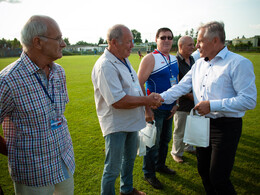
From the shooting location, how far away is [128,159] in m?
2.89

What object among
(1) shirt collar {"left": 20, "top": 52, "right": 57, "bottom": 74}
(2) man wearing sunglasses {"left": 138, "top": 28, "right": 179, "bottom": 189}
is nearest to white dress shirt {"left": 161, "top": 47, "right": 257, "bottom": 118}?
(2) man wearing sunglasses {"left": 138, "top": 28, "right": 179, "bottom": 189}

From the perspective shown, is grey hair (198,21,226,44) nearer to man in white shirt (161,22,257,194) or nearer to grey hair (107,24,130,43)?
man in white shirt (161,22,257,194)

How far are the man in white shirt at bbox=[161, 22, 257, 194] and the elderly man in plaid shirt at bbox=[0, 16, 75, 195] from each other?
1.72 metres

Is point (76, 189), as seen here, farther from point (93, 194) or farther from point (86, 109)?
point (86, 109)

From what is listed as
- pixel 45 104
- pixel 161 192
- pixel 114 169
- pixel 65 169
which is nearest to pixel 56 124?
pixel 45 104

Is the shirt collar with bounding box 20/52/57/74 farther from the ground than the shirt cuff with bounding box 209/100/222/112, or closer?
farther from the ground

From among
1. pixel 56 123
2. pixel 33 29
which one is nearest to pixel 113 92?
pixel 56 123

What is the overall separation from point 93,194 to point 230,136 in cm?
232

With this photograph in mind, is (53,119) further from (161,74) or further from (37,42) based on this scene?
(161,74)

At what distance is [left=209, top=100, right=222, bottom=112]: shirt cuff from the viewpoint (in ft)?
7.06

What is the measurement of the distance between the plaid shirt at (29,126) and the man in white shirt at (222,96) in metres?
1.73

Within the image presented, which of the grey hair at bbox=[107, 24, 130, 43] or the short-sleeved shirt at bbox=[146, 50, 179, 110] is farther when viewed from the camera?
the short-sleeved shirt at bbox=[146, 50, 179, 110]

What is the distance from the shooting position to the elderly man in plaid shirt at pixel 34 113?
156 centimetres

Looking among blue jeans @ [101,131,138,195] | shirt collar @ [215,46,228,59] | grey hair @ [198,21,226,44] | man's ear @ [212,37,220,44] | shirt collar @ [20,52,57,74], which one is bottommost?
blue jeans @ [101,131,138,195]
